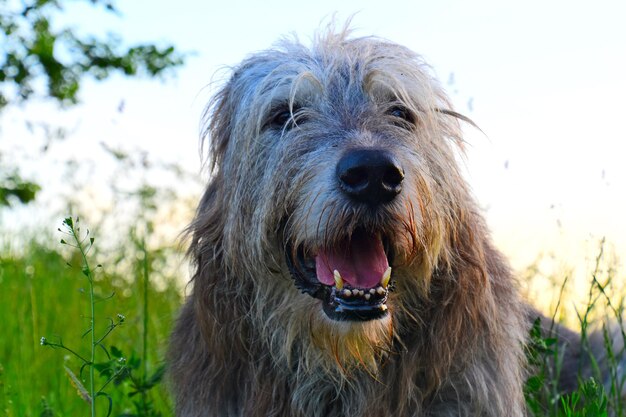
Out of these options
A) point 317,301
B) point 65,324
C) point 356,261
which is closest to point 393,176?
point 356,261

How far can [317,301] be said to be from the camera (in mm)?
3484

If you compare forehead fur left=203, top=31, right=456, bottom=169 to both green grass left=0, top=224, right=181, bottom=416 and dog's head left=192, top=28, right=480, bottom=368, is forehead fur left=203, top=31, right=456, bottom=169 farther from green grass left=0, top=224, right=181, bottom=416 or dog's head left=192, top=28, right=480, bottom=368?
green grass left=0, top=224, right=181, bottom=416

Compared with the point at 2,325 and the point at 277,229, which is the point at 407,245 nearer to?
the point at 277,229

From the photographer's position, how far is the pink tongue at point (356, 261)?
339 centimetres

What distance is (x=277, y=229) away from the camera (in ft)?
11.5

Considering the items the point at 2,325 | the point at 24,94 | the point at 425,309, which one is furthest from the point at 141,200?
the point at 425,309

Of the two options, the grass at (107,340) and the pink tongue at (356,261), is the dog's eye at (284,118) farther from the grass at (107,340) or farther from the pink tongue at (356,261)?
the grass at (107,340)

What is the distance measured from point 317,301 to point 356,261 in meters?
0.23

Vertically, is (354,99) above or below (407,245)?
above

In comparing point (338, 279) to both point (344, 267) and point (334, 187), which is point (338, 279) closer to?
point (344, 267)

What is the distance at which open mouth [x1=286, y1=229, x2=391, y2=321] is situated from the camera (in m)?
3.37

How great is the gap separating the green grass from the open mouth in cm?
120

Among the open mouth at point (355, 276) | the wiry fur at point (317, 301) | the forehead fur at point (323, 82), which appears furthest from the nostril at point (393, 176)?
the forehead fur at point (323, 82)

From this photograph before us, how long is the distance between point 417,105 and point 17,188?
240 inches
